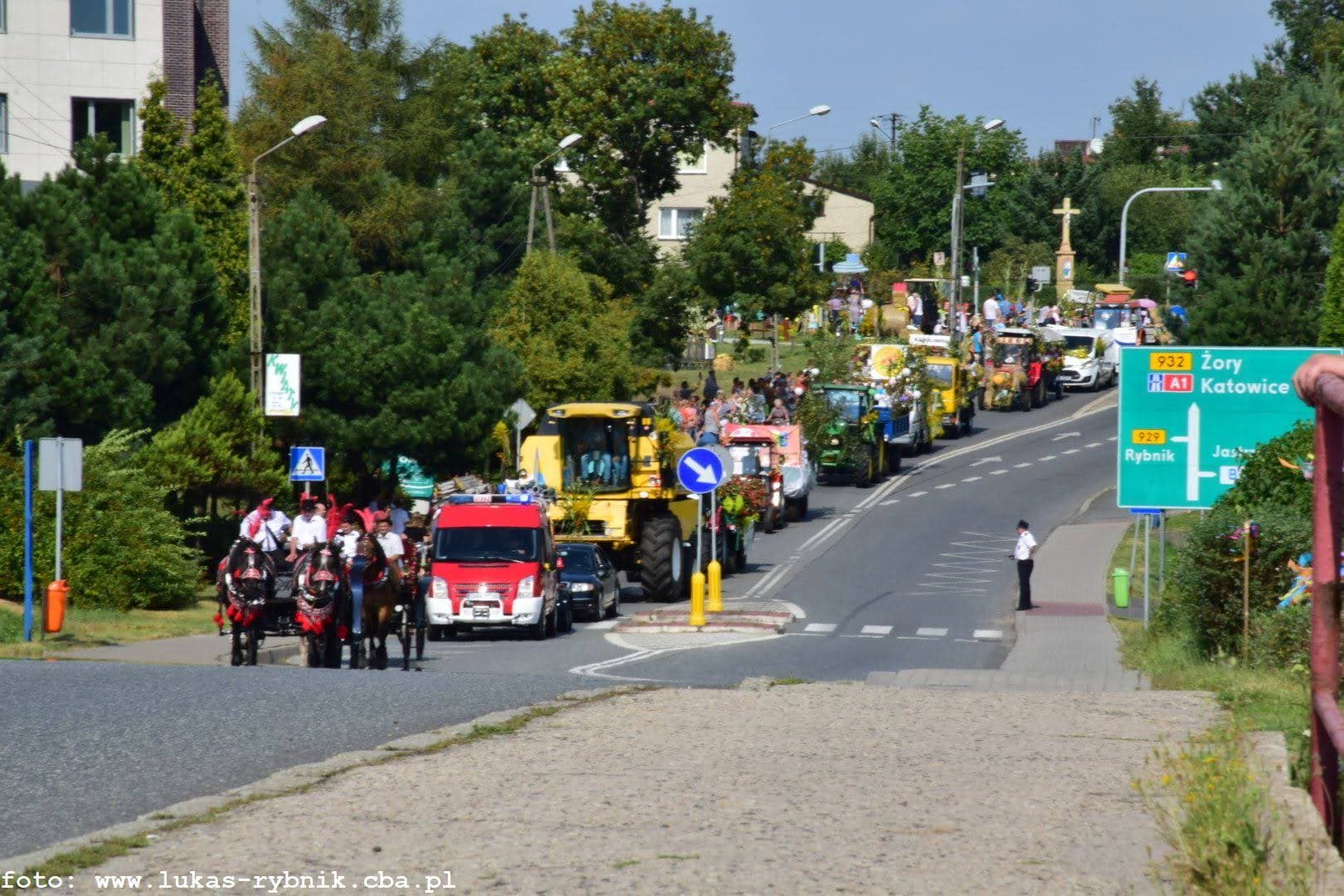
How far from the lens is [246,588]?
68.9 ft

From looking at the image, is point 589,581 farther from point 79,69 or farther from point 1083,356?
point 1083,356

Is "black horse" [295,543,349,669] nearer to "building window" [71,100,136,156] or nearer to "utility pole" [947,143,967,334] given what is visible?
"building window" [71,100,136,156]

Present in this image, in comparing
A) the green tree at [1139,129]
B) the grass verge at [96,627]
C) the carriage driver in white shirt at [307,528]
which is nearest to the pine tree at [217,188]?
the grass verge at [96,627]

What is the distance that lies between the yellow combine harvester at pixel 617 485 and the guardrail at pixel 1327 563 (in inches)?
1011

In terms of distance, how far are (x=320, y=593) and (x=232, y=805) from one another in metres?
11.1

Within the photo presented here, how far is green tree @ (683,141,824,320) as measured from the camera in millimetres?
→ 57688

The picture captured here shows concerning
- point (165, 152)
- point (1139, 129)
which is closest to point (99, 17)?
point (165, 152)

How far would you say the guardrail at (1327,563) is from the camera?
22.6 feet

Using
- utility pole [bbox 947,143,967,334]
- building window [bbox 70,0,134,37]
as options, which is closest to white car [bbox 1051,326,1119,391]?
utility pole [bbox 947,143,967,334]

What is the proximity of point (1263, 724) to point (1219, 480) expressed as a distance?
13014mm

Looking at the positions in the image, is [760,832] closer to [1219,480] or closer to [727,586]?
[1219,480]

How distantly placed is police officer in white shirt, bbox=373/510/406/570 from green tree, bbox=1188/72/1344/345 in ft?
81.5

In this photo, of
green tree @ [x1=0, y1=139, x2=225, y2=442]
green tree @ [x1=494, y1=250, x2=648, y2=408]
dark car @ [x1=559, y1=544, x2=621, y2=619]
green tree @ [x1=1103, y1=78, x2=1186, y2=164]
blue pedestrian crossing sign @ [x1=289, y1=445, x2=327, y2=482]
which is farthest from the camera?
green tree @ [x1=1103, y1=78, x2=1186, y2=164]

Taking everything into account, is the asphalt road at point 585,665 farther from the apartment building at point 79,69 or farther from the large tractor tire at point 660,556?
the apartment building at point 79,69
